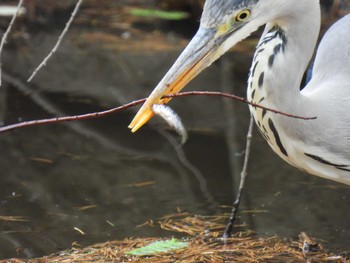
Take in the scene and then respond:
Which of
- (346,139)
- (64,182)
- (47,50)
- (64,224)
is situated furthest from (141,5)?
(346,139)

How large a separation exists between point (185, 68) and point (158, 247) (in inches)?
38.8

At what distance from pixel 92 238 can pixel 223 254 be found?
0.65 meters

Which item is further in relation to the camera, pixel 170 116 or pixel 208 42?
pixel 208 42

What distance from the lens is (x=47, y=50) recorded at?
709 centimetres

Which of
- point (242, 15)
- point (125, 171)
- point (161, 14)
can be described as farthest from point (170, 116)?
point (161, 14)

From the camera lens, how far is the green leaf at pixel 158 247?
355 centimetres

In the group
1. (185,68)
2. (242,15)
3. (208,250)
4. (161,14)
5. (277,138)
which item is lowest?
(208,250)

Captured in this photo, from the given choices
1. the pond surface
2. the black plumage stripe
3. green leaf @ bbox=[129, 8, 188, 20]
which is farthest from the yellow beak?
green leaf @ bbox=[129, 8, 188, 20]

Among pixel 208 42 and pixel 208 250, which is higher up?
pixel 208 42

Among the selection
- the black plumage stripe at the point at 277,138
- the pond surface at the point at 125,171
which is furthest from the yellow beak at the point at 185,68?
the pond surface at the point at 125,171

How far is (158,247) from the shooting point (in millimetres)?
3592

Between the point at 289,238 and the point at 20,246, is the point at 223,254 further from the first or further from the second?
the point at 20,246

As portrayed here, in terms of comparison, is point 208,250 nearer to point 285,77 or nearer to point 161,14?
point 285,77

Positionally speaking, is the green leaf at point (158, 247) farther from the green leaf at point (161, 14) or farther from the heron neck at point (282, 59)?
the green leaf at point (161, 14)
